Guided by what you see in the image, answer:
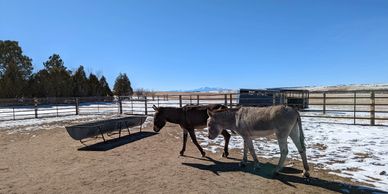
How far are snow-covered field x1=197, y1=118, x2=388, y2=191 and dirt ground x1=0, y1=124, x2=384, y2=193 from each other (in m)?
0.45

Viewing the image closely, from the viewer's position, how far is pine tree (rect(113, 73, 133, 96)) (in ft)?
166

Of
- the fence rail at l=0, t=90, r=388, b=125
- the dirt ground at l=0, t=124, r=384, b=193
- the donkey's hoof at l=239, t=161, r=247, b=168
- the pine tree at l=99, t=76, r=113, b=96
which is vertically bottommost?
the dirt ground at l=0, t=124, r=384, b=193

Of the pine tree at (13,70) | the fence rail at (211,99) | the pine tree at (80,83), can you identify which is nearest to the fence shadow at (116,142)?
the fence rail at (211,99)

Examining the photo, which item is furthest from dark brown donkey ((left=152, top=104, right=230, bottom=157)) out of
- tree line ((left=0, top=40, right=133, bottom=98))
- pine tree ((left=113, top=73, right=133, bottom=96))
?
pine tree ((left=113, top=73, right=133, bottom=96))

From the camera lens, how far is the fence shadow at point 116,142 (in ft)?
27.3

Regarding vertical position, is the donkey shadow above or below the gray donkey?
below

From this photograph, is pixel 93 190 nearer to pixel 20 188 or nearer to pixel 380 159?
pixel 20 188

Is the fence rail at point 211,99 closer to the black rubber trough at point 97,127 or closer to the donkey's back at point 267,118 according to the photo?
the black rubber trough at point 97,127

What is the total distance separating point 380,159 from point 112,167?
548 centimetres

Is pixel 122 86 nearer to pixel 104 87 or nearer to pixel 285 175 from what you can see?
pixel 104 87

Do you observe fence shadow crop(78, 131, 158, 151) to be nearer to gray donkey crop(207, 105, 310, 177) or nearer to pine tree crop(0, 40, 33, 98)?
gray donkey crop(207, 105, 310, 177)

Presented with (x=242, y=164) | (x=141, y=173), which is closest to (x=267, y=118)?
(x=242, y=164)

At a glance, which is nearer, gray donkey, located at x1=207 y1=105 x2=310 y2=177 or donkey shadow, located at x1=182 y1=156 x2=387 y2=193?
donkey shadow, located at x1=182 y1=156 x2=387 y2=193

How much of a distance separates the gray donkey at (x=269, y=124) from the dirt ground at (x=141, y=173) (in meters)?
0.46
